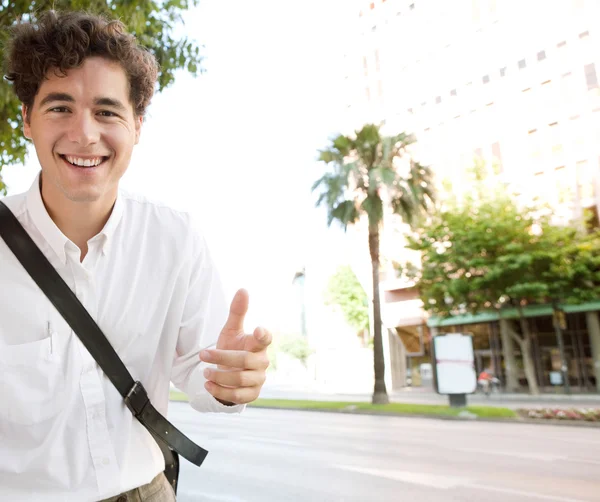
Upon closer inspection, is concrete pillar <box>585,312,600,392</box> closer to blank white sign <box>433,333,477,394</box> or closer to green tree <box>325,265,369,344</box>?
blank white sign <box>433,333,477,394</box>

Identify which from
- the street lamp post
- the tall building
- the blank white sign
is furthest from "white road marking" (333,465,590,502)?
the street lamp post

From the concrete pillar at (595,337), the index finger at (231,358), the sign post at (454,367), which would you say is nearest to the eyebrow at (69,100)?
the index finger at (231,358)

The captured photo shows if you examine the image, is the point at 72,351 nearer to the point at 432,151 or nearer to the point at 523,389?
the point at 523,389

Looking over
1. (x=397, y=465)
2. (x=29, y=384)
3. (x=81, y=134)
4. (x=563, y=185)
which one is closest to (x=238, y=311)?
(x=29, y=384)

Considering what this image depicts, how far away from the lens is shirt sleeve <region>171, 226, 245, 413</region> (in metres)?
1.81

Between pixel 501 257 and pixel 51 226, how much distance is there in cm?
2481

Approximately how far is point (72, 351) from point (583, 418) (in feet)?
54.6

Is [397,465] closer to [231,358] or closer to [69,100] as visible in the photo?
[231,358]

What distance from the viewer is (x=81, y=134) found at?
5.60ft

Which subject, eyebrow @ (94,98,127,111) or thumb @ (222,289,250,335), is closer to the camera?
thumb @ (222,289,250,335)

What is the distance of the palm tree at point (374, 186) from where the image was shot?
2253 centimetres

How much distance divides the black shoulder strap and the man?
0.02 metres

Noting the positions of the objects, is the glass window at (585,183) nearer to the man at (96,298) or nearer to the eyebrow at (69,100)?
the man at (96,298)

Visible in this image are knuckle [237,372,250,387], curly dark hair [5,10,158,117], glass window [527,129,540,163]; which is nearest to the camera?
knuckle [237,372,250,387]
